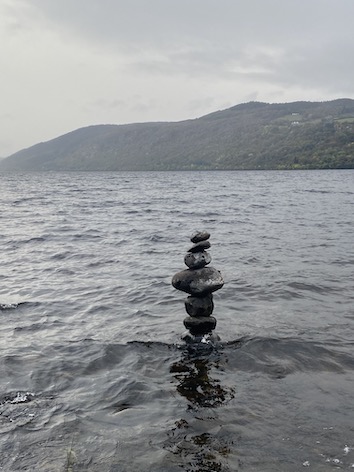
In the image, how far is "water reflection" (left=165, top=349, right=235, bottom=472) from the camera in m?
6.79

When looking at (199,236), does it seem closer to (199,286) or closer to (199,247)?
(199,247)

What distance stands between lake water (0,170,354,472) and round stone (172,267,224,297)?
1440 millimetres

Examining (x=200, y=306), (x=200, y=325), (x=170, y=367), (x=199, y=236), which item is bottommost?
(x=170, y=367)

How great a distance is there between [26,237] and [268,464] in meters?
27.0

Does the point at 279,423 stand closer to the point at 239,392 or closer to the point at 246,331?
the point at 239,392

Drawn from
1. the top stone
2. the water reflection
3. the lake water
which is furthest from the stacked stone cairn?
the water reflection

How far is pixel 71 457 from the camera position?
6809 mm

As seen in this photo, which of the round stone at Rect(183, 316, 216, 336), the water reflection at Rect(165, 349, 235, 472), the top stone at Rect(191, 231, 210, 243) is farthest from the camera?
the top stone at Rect(191, 231, 210, 243)

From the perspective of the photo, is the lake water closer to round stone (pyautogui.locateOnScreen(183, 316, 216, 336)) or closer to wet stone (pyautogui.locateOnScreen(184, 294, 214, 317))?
round stone (pyautogui.locateOnScreen(183, 316, 216, 336))

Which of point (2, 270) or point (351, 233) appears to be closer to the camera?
point (2, 270)

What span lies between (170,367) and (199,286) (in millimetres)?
2476

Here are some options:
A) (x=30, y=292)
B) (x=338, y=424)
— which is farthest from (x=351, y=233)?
(x=338, y=424)

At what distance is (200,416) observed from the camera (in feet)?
26.6

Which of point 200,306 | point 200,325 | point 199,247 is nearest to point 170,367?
point 200,325
